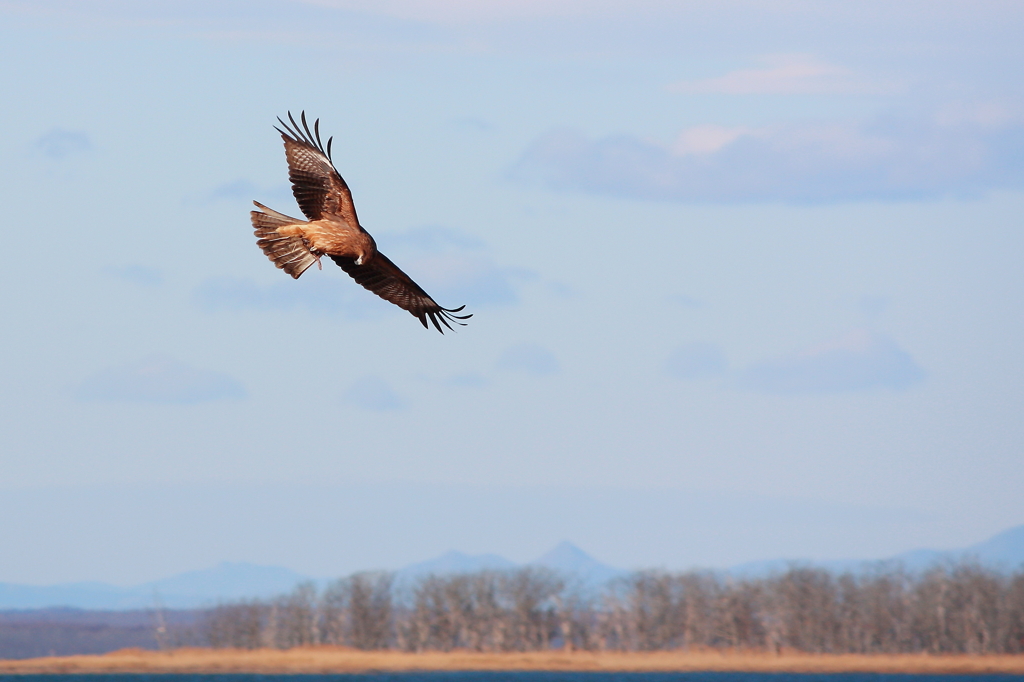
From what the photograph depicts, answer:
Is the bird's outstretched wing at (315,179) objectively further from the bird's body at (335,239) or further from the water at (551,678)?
the water at (551,678)

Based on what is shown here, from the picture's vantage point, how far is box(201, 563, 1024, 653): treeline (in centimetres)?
9650

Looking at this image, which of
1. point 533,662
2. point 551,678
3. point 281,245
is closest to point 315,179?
point 281,245

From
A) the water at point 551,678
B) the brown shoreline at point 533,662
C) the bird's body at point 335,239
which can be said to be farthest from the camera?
the brown shoreline at point 533,662

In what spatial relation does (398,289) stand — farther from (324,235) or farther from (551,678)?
(551,678)

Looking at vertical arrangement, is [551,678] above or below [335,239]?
below

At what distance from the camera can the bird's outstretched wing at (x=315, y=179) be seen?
19719 millimetres

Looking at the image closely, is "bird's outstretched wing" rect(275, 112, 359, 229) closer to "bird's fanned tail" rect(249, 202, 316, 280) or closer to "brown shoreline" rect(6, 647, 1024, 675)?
"bird's fanned tail" rect(249, 202, 316, 280)

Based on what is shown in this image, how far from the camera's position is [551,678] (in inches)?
3378

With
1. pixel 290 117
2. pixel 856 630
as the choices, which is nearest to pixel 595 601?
pixel 856 630

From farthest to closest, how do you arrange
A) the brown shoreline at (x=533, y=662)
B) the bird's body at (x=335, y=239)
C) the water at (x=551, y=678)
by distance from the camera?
the brown shoreline at (x=533, y=662) < the water at (x=551, y=678) < the bird's body at (x=335, y=239)

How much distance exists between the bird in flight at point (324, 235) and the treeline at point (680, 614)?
80.2 m

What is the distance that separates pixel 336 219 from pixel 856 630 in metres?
83.6

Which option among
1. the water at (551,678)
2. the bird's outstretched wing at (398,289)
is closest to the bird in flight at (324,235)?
the bird's outstretched wing at (398,289)

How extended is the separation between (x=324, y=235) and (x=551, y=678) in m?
69.5
